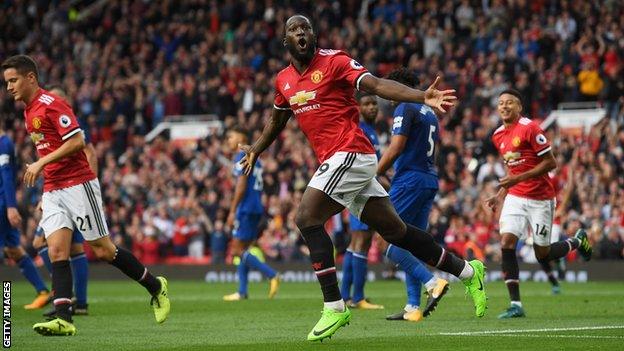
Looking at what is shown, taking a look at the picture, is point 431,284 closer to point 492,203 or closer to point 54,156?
point 492,203

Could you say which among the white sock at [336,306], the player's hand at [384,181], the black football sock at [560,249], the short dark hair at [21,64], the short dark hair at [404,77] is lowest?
the black football sock at [560,249]

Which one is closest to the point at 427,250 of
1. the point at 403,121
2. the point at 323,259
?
the point at 323,259

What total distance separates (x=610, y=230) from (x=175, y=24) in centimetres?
1825

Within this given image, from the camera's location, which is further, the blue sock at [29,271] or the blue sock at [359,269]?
the blue sock at [29,271]

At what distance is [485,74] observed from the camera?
1156 inches

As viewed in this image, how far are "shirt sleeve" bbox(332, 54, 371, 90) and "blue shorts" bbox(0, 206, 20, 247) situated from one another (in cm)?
754

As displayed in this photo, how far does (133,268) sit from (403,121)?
333 centimetres

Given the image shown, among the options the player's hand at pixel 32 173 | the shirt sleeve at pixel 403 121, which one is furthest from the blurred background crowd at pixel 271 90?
the player's hand at pixel 32 173

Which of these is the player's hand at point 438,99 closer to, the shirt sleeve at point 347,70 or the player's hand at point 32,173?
the shirt sleeve at point 347,70

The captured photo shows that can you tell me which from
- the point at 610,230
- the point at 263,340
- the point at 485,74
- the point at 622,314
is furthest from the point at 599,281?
the point at 263,340

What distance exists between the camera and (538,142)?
13.9 m

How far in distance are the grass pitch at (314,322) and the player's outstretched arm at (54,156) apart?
1.53 meters

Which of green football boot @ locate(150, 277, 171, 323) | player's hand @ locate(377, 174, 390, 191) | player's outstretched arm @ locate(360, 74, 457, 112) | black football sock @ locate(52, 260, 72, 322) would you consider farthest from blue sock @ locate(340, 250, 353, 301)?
player's outstretched arm @ locate(360, 74, 457, 112)

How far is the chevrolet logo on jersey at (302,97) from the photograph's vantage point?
10.4 metres
